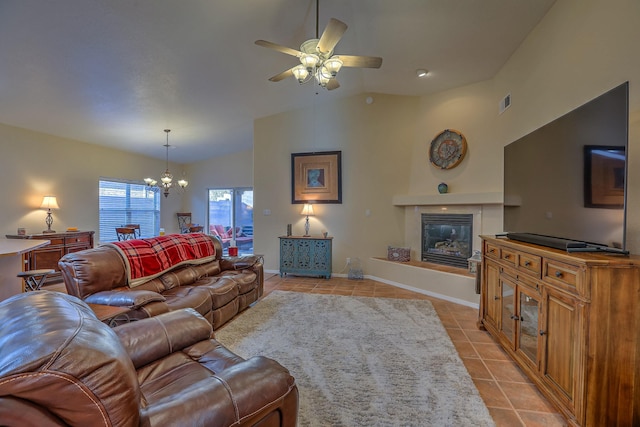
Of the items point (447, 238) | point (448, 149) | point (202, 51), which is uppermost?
point (202, 51)

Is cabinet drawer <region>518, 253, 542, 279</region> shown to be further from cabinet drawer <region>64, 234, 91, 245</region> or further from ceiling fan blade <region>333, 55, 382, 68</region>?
cabinet drawer <region>64, 234, 91, 245</region>

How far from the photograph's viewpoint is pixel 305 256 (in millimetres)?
5105

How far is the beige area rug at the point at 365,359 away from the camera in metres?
1.70

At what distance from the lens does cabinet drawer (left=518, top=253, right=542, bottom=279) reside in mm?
1886

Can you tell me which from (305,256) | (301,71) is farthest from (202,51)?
(305,256)

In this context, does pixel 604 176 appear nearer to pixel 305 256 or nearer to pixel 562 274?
pixel 562 274

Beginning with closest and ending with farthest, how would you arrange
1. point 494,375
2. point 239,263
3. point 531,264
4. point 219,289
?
1. point 531,264
2. point 494,375
3. point 219,289
4. point 239,263

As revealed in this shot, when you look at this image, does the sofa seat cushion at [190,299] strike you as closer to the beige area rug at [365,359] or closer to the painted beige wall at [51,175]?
the beige area rug at [365,359]

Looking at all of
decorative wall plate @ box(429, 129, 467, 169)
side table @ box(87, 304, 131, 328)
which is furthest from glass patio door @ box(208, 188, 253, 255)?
side table @ box(87, 304, 131, 328)

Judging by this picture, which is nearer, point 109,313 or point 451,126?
point 109,313

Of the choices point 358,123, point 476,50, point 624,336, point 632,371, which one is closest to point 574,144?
point 624,336

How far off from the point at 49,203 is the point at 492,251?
6559 millimetres

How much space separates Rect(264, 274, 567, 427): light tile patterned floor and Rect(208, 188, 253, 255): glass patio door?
4688 millimetres

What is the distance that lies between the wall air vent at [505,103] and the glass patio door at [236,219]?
19.5 feet
